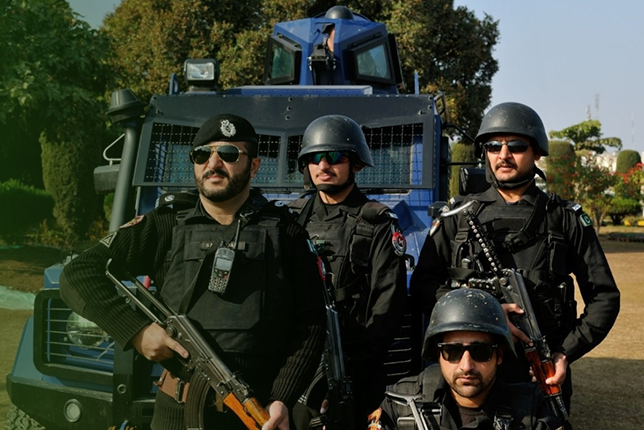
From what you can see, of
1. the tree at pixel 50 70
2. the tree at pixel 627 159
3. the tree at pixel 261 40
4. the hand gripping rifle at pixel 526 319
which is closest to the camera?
the hand gripping rifle at pixel 526 319

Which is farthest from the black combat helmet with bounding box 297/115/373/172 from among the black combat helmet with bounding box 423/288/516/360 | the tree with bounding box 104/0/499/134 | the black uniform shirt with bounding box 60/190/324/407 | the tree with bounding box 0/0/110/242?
the tree with bounding box 104/0/499/134

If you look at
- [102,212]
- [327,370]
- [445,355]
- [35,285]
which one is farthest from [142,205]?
[102,212]

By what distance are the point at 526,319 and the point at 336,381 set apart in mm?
814

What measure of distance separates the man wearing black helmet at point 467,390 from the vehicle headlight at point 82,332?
195cm

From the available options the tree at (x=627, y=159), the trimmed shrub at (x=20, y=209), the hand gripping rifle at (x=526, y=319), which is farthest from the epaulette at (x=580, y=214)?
the tree at (x=627, y=159)

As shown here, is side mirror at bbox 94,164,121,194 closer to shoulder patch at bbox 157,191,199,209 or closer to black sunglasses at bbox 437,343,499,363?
shoulder patch at bbox 157,191,199,209

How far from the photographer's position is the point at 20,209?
57.7 feet

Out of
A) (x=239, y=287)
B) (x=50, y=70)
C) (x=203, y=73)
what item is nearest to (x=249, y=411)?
(x=239, y=287)

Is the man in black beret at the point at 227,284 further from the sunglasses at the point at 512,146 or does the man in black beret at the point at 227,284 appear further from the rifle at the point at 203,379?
the sunglasses at the point at 512,146

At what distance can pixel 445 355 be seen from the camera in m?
2.94

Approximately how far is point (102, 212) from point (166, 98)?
15245 mm

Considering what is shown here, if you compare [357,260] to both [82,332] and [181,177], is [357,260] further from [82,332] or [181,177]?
[181,177]

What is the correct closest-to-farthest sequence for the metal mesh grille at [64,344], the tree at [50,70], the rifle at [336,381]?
the rifle at [336,381] < the metal mesh grille at [64,344] < the tree at [50,70]

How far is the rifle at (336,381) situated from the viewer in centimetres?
360
